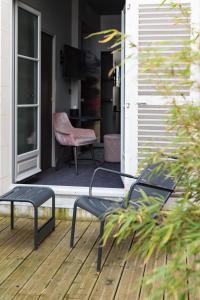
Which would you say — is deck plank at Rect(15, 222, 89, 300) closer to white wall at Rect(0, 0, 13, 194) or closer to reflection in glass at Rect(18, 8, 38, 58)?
white wall at Rect(0, 0, 13, 194)

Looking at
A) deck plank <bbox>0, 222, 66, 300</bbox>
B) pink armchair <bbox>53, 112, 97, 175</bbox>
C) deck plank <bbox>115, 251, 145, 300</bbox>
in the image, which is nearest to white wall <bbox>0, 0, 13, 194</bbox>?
deck plank <bbox>0, 222, 66, 300</bbox>

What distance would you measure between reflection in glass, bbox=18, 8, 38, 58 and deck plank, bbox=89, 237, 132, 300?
2.49 metres

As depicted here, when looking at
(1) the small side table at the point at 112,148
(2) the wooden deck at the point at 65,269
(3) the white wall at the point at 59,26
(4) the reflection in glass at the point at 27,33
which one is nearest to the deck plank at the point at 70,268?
(2) the wooden deck at the point at 65,269

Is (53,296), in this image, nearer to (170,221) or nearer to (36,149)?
(170,221)

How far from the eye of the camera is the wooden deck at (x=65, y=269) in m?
3.05

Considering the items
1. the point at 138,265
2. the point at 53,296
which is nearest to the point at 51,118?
the point at 138,265

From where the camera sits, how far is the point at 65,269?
3475 mm

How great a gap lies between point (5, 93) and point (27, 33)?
100cm

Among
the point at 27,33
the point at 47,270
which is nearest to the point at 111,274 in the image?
the point at 47,270

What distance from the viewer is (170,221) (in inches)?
60.0

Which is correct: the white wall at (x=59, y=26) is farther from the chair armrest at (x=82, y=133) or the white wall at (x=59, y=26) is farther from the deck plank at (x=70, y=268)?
the deck plank at (x=70, y=268)

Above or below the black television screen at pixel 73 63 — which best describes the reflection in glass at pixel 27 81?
below

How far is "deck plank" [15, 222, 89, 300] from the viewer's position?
3074mm

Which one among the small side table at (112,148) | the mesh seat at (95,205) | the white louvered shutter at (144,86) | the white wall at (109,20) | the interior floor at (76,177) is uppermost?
the white wall at (109,20)
